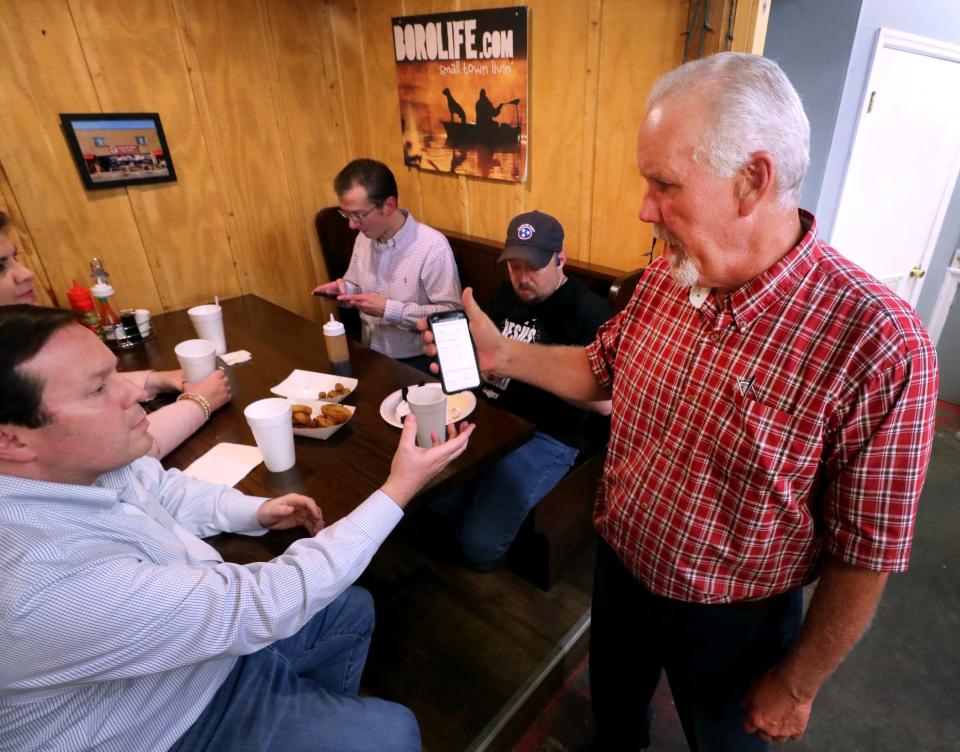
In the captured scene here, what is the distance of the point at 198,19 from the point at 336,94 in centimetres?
85

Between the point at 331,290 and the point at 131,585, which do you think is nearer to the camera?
the point at 131,585

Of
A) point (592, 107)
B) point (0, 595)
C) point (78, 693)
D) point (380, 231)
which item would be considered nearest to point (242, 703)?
point (78, 693)

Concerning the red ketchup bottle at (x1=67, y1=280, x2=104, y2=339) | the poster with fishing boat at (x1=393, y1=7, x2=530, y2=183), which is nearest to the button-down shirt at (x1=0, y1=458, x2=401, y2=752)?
the red ketchup bottle at (x1=67, y1=280, x2=104, y2=339)

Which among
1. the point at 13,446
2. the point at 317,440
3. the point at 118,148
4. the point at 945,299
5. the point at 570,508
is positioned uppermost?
the point at 118,148

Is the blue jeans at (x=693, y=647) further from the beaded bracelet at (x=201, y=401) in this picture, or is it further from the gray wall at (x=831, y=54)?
the gray wall at (x=831, y=54)

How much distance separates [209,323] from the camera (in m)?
1.98

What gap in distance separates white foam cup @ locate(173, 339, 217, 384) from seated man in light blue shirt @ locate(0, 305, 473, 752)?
597 mm

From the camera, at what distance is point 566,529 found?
6.71 feet

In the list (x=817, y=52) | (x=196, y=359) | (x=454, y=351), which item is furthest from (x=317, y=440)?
(x=817, y=52)

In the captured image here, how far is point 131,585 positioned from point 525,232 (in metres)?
1.58

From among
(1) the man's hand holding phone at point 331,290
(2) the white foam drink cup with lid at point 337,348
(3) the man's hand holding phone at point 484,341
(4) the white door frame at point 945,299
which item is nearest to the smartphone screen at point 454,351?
(3) the man's hand holding phone at point 484,341

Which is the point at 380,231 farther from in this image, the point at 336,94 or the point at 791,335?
the point at 791,335

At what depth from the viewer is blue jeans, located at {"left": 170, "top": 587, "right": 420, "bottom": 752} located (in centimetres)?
102

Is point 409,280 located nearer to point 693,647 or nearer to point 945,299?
point 693,647
